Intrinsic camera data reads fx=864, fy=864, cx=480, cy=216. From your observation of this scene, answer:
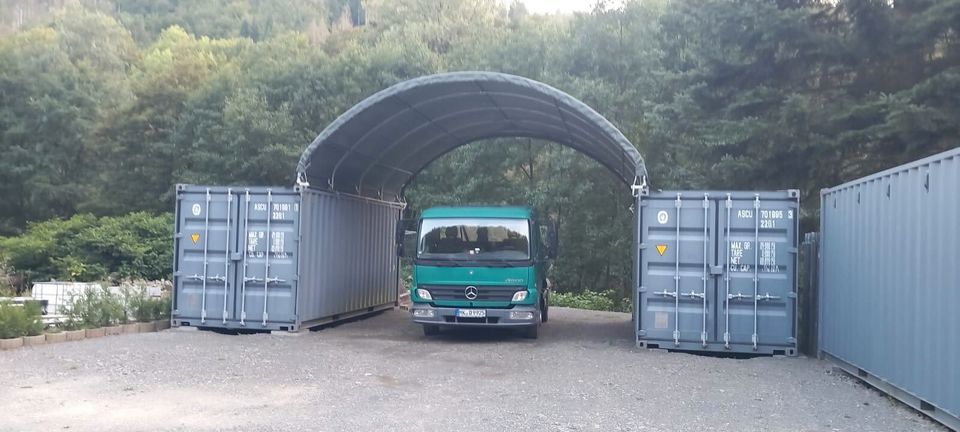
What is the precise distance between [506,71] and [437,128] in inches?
622

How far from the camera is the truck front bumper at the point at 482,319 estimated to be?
A: 14.8 metres

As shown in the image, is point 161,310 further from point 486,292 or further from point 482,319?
point 486,292

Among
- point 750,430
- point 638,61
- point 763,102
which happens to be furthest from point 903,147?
point 638,61

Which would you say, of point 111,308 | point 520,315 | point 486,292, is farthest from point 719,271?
point 111,308

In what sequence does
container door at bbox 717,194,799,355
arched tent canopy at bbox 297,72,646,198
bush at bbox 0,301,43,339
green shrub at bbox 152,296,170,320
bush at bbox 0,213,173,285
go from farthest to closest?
bush at bbox 0,213,173,285 → green shrub at bbox 152,296,170,320 → arched tent canopy at bbox 297,72,646,198 → container door at bbox 717,194,799,355 → bush at bbox 0,301,43,339

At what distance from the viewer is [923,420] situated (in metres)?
8.88

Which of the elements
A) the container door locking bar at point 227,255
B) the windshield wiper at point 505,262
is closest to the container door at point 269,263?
the container door locking bar at point 227,255

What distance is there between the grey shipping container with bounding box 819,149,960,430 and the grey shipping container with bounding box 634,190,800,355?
0.79 metres

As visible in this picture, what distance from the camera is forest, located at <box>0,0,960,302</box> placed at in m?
17.9

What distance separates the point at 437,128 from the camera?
19719 mm

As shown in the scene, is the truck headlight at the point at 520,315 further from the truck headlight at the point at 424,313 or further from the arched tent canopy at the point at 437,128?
the arched tent canopy at the point at 437,128

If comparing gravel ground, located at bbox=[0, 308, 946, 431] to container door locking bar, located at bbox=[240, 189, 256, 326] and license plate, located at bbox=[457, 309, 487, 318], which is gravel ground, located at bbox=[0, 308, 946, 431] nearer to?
container door locking bar, located at bbox=[240, 189, 256, 326]

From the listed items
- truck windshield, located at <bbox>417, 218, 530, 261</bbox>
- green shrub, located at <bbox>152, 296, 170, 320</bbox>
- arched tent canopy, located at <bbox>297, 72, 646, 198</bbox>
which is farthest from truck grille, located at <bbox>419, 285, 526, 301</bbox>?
green shrub, located at <bbox>152, 296, 170, 320</bbox>

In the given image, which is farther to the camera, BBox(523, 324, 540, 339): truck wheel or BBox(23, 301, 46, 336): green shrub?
BBox(523, 324, 540, 339): truck wheel
